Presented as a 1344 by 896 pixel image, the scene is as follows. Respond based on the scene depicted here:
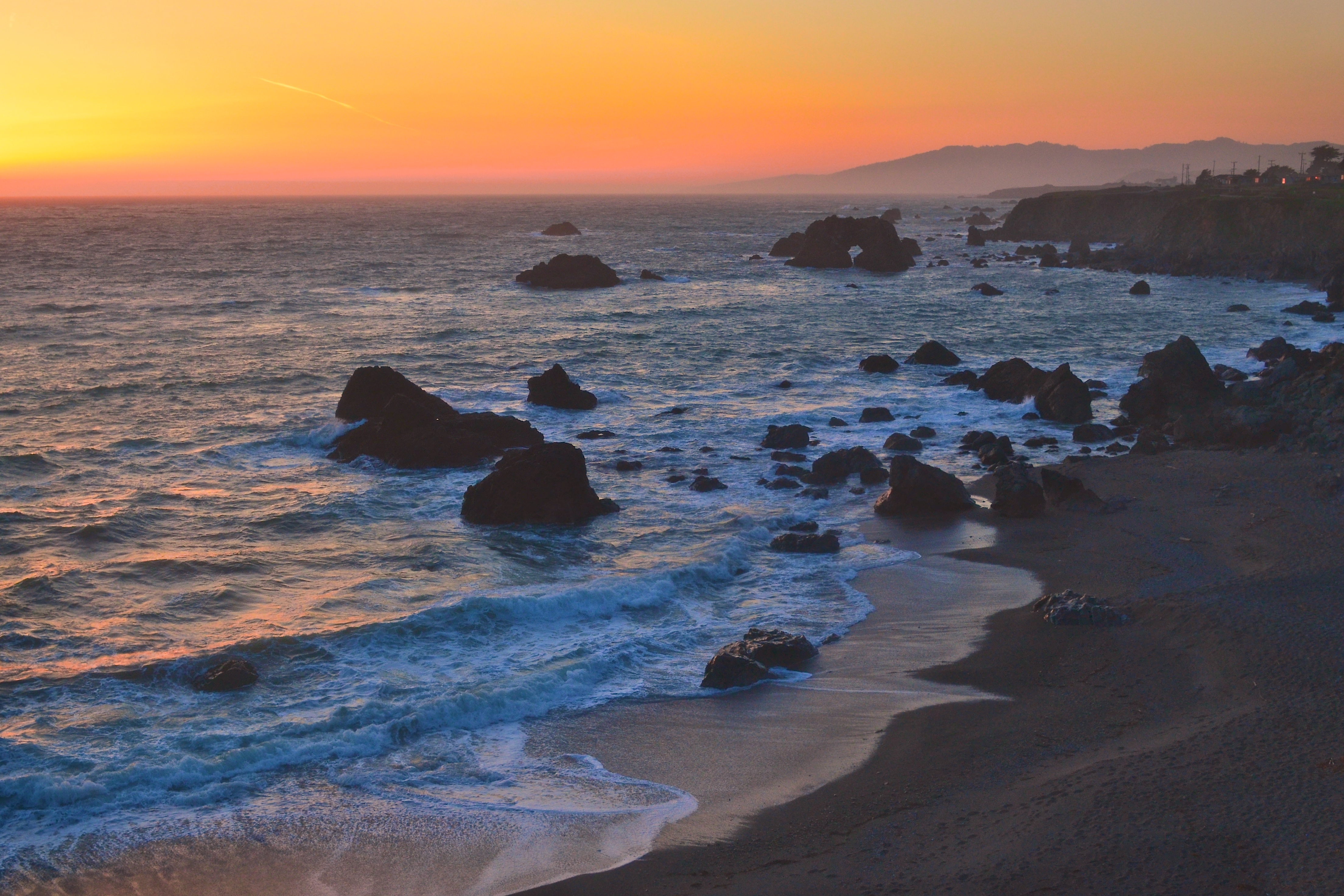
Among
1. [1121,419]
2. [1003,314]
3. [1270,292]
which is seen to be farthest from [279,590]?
[1270,292]

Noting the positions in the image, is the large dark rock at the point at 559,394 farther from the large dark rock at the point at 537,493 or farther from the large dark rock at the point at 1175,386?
the large dark rock at the point at 1175,386

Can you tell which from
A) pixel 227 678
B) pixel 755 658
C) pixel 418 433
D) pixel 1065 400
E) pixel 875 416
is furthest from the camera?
pixel 875 416

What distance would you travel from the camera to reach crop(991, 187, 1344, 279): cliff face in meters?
70.8

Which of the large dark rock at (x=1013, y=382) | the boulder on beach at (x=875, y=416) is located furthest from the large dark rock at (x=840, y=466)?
the large dark rock at (x=1013, y=382)

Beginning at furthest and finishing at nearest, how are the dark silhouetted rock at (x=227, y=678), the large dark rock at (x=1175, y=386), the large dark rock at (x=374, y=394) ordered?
1. the large dark rock at (x=374, y=394)
2. the large dark rock at (x=1175, y=386)
3. the dark silhouetted rock at (x=227, y=678)

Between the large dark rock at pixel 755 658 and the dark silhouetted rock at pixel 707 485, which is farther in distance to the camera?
the dark silhouetted rock at pixel 707 485

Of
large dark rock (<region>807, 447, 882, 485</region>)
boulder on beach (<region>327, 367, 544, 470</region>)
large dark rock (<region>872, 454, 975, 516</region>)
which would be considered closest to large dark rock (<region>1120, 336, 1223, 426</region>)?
large dark rock (<region>807, 447, 882, 485</region>)

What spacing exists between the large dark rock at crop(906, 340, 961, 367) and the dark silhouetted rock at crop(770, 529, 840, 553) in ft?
77.3

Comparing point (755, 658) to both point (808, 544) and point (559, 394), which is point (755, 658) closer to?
point (808, 544)

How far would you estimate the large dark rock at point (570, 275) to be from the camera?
74250mm

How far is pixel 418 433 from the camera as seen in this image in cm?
2617

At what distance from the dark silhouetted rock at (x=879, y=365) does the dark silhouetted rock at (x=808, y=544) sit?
21786 mm

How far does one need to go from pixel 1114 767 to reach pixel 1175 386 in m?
21.9

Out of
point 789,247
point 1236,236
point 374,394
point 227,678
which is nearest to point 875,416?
point 374,394
